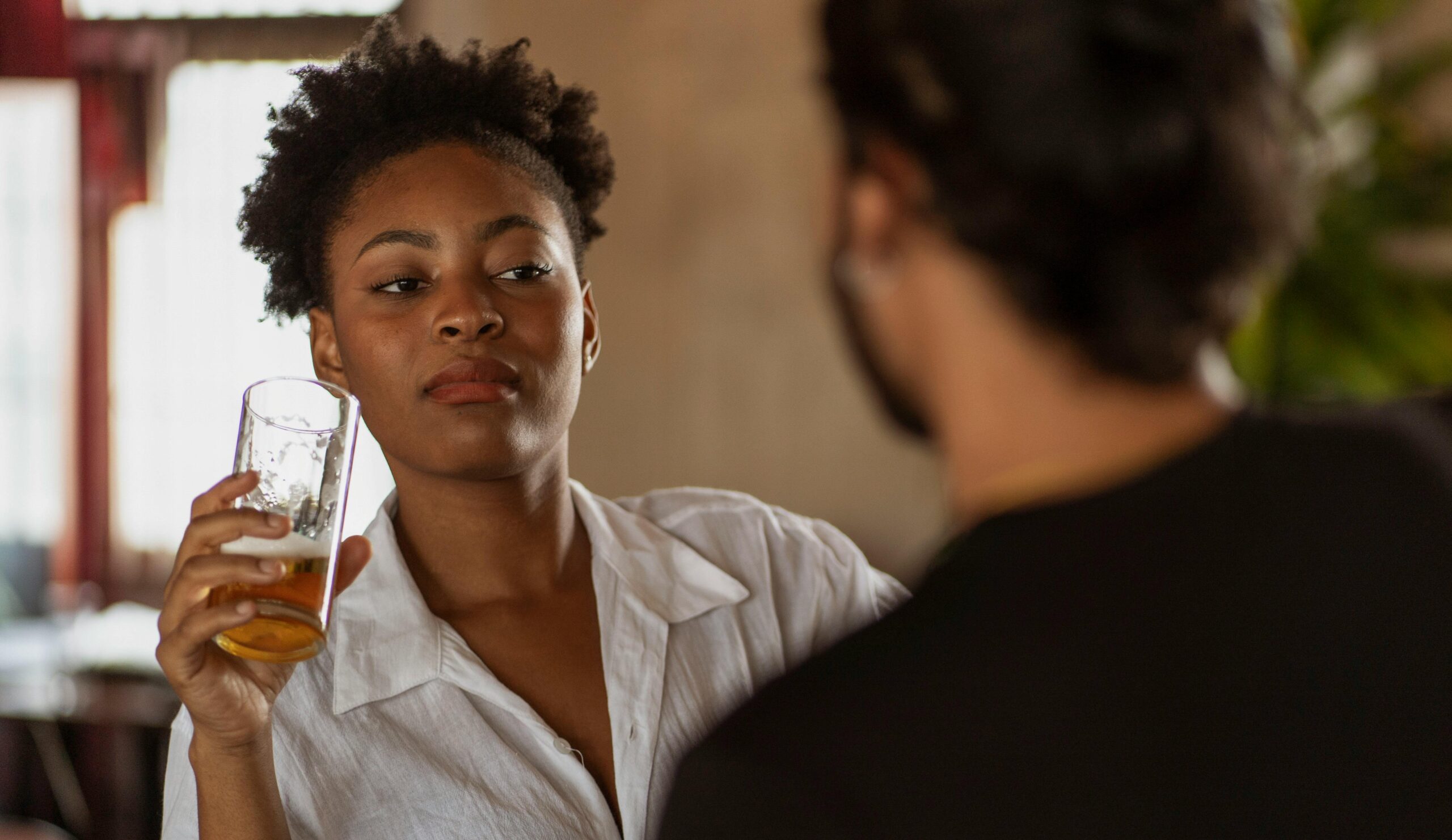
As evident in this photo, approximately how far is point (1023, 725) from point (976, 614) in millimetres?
56

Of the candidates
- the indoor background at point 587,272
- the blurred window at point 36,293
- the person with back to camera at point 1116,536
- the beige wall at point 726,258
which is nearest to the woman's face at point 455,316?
the person with back to camera at point 1116,536

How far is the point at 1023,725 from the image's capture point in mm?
580

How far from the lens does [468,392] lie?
4.24 feet

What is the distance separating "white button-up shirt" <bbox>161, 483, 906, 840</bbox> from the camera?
3.99 feet

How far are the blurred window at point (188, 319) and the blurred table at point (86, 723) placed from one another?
50cm

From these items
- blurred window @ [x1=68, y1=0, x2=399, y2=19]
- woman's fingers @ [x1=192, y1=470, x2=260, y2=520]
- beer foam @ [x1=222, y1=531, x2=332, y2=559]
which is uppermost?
blurred window @ [x1=68, y1=0, x2=399, y2=19]

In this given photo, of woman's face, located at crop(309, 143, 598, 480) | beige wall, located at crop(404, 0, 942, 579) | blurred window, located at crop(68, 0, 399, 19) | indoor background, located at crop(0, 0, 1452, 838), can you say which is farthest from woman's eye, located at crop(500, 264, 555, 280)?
blurred window, located at crop(68, 0, 399, 19)

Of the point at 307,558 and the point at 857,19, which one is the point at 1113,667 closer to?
the point at 857,19

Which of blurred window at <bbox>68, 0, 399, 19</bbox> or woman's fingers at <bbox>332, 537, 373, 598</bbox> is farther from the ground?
blurred window at <bbox>68, 0, 399, 19</bbox>

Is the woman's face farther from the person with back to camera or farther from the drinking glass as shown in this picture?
the person with back to camera

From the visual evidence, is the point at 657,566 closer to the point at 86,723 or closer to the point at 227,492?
the point at 227,492

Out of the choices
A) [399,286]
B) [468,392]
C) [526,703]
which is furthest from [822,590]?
[399,286]

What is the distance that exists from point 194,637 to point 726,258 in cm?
263

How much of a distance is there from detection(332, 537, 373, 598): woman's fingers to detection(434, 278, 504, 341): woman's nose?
242 millimetres
